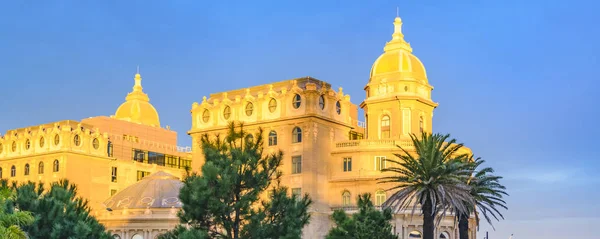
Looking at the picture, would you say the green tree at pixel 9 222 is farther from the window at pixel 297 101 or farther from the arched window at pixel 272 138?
the arched window at pixel 272 138

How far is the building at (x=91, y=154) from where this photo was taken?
119m

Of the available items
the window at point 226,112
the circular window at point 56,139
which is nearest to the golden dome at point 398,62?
the window at point 226,112

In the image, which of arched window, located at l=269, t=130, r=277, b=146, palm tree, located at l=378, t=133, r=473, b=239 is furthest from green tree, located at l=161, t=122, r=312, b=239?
arched window, located at l=269, t=130, r=277, b=146

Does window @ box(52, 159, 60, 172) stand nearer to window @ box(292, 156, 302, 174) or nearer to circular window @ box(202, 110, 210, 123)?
circular window @ box(202, 110, 210, 123)

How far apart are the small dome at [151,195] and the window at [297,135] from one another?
15795 millimetres

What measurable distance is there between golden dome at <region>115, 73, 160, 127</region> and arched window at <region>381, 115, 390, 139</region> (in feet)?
166

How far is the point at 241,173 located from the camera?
2200 inches

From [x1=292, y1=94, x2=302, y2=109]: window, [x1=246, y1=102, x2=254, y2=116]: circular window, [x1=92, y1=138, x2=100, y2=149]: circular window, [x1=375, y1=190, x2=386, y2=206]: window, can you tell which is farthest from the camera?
[x1=92, y1=138, x2=100, y2=149]: circular window

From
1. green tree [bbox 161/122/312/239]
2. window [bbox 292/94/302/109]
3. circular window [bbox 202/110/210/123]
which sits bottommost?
green tree [bbox 161/122/312/239]

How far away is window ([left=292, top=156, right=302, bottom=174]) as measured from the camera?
99188 millimetres

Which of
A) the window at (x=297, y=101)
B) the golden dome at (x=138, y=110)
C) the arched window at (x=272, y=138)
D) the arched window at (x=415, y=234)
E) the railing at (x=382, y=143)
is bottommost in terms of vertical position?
the arched window at (x=415, y=234)

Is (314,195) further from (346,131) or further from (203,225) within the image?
(203,225)

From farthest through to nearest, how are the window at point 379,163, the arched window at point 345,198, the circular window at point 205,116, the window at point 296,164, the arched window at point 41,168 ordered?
the arched window at point 41,168
the circular window at point 205,116
the window at point 296,164
the arched window at point 345,198
the window at point 379,163

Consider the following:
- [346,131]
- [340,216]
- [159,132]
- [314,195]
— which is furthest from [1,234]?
[159,132]
